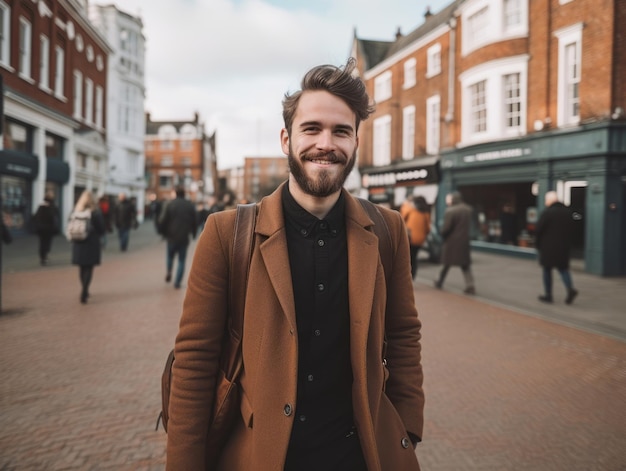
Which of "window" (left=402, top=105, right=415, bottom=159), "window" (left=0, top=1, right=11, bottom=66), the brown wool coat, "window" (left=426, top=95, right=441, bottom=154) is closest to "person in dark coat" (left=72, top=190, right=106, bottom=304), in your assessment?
the brown wool coat

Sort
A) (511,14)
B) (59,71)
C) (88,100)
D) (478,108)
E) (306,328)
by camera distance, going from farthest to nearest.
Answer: (88,100) → (59,71) → (478,108) → (511,14) → (306,328)

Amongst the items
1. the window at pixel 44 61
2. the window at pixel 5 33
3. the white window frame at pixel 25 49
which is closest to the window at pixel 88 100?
the window at pixel 44 61

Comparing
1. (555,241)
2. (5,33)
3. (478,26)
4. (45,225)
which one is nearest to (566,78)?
(478,26)

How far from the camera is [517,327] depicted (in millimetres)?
6543

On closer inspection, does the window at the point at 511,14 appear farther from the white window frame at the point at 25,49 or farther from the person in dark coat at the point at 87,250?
the white window frame at the point at 25,49

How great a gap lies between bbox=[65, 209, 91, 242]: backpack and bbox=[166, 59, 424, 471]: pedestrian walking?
21.6 ft

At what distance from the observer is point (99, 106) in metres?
27.2

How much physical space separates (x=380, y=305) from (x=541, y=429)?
2634mm

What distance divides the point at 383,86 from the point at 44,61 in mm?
15986

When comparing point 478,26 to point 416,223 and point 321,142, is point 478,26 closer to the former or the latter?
point 416,223

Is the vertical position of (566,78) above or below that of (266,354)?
above

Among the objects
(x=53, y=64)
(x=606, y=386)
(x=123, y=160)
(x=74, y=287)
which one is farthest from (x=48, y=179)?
(x=606, y=386)

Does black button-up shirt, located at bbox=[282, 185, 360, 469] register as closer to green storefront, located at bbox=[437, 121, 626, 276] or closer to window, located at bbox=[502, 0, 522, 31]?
green storefront, located at bbox=[437, 121, 626, 276]

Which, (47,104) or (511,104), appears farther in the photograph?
(47,104)
